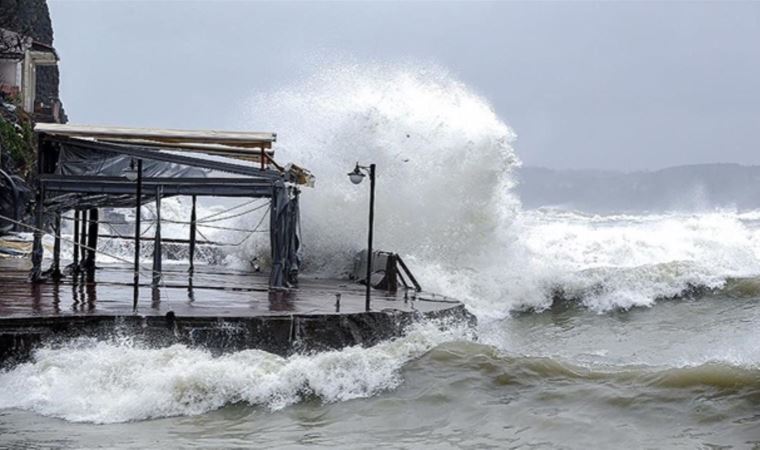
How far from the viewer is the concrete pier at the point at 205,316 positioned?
39.8ft

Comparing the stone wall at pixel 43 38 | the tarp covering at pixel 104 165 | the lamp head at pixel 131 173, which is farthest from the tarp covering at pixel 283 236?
the stone wall at pixel 43 38

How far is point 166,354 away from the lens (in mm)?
11867

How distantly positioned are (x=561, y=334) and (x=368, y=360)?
8900 millimetres

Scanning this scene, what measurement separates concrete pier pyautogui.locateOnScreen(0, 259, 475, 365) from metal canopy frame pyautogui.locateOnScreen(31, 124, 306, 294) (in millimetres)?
807

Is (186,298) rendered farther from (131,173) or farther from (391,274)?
(391,274)

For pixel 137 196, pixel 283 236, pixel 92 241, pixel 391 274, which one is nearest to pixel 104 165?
pixel 137 196

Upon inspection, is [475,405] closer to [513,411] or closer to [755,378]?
[513,411]

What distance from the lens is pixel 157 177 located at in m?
16.0

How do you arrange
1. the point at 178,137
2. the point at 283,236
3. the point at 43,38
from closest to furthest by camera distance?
the point at 178,137 < the point at 283,236 < the point at 43,38

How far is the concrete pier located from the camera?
1212 cm

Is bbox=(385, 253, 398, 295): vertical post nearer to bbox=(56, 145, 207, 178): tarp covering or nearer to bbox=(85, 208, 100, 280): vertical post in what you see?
bbox=(56, 145, 207, 178): tarp covering

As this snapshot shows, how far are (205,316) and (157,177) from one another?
3.97 meters

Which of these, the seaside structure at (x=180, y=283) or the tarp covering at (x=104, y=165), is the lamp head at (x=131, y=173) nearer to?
the seaside structure at (x=180, y=283)

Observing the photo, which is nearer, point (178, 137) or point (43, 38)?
point (178, 137)
